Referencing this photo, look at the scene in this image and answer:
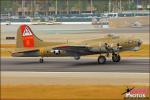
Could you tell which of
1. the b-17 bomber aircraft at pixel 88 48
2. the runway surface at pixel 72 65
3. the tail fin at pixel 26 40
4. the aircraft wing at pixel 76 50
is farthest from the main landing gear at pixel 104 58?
the tail fin at pixel 26 40

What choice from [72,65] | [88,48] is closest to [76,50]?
[88,48]

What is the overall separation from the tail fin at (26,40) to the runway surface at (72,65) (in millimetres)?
1749

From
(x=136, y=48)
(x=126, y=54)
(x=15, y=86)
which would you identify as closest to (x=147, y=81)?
(x=15, y=86)

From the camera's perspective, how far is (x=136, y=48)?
4806 cm

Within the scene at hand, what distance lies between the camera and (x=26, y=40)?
4978 cm

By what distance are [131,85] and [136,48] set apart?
54.8 ft

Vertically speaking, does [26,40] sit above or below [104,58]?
above

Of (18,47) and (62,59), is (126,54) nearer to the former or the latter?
(62,59)

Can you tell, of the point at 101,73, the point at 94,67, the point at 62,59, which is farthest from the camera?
the point at 62,59

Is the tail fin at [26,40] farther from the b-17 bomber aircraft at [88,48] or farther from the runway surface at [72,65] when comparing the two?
the runway surface at [72,65]

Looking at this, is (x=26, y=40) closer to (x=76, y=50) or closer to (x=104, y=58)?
(x=76, y=50)

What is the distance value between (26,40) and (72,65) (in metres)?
6.81

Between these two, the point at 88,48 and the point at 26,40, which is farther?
the point at 26,40

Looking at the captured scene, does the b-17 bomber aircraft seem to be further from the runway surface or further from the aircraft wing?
the runway surface
